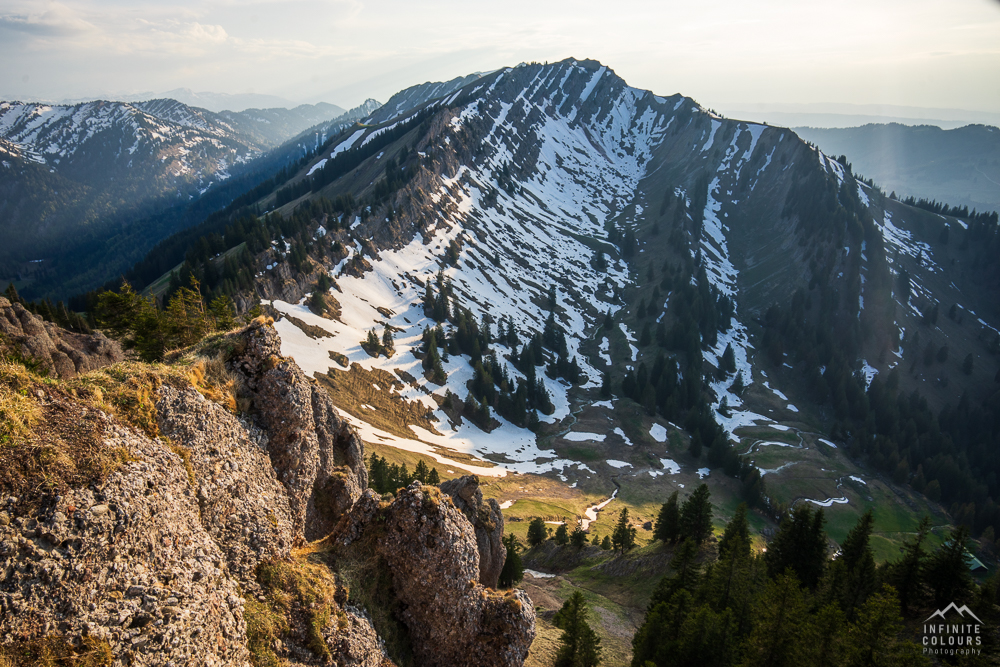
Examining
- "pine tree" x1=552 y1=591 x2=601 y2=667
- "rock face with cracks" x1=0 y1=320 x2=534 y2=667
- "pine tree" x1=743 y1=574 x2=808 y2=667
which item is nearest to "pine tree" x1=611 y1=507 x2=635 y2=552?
"pine tree" x1=552 y1=591 x2=601 y2=667

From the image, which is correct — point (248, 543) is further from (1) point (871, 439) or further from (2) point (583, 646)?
(1) point (871, 439)

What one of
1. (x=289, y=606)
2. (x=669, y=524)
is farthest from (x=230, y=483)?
(x=669, y=524)

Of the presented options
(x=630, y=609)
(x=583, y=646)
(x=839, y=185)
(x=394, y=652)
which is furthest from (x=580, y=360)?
(x=839, y=185)

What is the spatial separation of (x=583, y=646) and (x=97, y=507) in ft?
91.9

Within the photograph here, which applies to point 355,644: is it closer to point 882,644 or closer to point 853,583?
point 882,644

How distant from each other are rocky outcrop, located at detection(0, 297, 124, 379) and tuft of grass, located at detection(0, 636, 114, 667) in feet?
147

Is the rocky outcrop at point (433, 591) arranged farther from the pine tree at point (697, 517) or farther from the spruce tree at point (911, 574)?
the pine tree at point (697, 517)

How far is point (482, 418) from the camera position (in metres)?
89.5

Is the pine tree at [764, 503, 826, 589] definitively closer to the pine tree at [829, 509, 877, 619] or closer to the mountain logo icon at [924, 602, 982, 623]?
the pine tree at [829, 509, 877, 619]

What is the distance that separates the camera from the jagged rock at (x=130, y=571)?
26.2 ft

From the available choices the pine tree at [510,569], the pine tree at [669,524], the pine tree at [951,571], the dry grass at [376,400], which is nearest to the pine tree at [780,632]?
the pine tree at [951,571]

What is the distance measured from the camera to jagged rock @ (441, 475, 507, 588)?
26531 mm

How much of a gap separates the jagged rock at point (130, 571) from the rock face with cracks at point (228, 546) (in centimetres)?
3

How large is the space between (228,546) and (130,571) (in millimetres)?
3196
